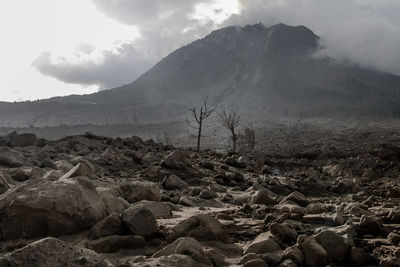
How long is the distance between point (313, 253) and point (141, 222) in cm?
187

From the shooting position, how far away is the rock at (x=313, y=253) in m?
3.93

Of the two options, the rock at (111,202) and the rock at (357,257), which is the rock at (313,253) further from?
the rock at (111,202)

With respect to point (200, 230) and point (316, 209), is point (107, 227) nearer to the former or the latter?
point (200, 230)

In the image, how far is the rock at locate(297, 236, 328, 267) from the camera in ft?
12.9

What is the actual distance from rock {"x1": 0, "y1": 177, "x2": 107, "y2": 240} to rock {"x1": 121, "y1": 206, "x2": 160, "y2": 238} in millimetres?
530

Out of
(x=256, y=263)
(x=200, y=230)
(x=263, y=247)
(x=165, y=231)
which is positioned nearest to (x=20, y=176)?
(x=165, y=231)

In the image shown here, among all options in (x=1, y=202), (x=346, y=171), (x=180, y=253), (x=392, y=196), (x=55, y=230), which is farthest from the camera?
(x=346, y=171)

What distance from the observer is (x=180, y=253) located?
3.74 metres

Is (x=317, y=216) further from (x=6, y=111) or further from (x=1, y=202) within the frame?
(x=6, y=111)

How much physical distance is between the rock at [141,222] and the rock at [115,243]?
0.17 metres

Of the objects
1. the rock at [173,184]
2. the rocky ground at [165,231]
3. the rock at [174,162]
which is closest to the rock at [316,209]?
the rocky ground at [165,231]

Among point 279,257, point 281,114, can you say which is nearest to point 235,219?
point 279,257

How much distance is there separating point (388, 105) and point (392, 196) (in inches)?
6424

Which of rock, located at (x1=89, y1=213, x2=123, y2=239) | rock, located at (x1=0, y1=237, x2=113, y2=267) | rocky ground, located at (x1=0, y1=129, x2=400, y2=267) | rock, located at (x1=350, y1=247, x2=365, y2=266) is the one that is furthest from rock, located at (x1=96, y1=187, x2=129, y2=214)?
rock, located at (x1=350, y1=247, x2=365, y2=266)
